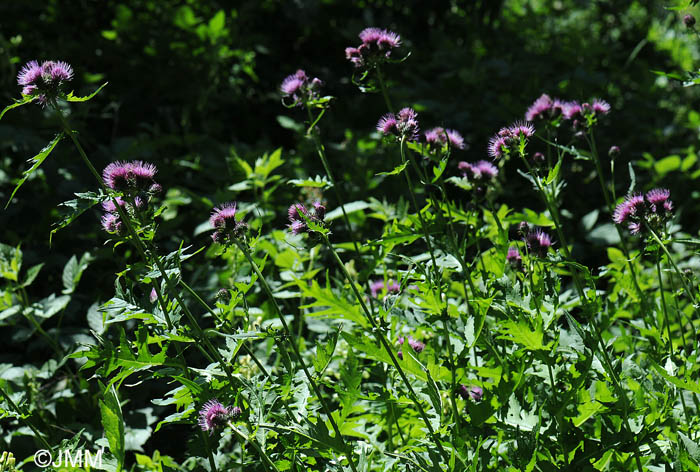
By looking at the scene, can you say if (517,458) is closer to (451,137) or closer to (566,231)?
(451,137)

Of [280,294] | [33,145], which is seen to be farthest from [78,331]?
[33,145]

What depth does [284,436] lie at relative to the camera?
1.56 metres

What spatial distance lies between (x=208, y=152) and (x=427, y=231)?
250cm

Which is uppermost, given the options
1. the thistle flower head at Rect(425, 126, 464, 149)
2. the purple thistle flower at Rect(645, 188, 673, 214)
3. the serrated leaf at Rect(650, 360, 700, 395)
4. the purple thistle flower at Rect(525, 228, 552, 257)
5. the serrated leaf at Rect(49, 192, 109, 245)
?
the thistle flower head at Rect(425, 126, 464, 149)

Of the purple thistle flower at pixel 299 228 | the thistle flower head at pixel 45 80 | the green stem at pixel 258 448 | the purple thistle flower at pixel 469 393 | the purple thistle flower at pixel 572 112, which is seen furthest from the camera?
the purple thistle flower at pixel 572 112

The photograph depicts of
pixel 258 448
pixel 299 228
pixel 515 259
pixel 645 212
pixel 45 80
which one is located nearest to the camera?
pixel 258 448

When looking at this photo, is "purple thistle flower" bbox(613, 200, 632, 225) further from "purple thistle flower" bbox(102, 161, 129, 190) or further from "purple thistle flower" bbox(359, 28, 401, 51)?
"purple thistle flower" bbox(102, 161, 129, 190)

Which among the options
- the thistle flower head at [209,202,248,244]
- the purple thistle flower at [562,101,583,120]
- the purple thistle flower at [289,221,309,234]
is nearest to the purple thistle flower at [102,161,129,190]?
A: the thistle flower head at [209,202,248,244]

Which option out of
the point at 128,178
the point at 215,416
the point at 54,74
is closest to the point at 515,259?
the point at 215,416

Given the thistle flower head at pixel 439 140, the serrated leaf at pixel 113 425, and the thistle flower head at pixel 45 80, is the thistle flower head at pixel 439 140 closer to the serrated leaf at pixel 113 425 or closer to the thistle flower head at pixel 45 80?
the thistle flower head at pixel 45 80

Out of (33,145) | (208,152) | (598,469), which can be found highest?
(208,152)

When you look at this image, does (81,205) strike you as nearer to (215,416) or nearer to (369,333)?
(215,416)

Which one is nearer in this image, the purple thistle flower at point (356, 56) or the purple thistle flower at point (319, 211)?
the purple thistle flower at point (319, 211)

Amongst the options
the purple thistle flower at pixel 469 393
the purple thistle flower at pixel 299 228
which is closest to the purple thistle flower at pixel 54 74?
the purple thistle flower at pixel 299 228
